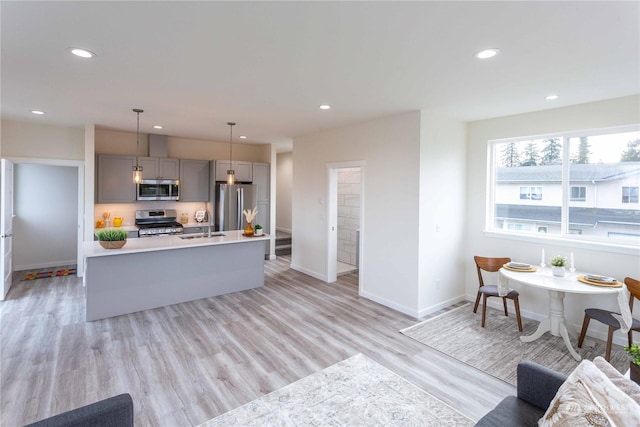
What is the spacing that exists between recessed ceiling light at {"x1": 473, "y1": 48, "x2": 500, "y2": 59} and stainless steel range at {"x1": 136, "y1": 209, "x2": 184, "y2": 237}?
5956 millimetres

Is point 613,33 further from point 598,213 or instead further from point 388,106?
point 598,213

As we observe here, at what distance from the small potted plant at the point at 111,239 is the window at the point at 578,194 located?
5852 mm

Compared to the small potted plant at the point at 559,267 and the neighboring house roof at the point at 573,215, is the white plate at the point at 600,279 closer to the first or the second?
the small potted plant at the point at 559,267

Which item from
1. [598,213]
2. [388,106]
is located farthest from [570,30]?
[598,213]

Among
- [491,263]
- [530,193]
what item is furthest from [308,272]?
[530,193]

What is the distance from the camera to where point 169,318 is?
166 inches

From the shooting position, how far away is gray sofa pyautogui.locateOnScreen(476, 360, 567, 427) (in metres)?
1.72

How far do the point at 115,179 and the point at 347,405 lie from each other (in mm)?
5836

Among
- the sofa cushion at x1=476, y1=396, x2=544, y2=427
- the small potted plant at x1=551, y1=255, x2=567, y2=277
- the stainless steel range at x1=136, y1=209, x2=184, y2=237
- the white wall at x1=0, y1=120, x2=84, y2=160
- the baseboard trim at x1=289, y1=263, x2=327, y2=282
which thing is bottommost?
the baseboard trim at x1=289, y1=263, x2=327, y2=282

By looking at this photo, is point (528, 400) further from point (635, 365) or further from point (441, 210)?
point (441, 210)

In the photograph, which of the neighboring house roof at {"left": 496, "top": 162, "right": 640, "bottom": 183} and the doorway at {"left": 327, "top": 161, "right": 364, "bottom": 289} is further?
the doorway at {"left": 327, "top": 161, "right": 364, "bottom": 289}

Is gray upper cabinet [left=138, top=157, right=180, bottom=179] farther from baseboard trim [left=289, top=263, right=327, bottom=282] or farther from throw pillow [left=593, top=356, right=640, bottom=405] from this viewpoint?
throw pillow [left=593, top=356, right=640, bottom=405]

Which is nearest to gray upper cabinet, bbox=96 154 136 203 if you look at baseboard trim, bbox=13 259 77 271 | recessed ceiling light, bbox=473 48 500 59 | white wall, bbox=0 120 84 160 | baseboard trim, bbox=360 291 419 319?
white wall, bbox=0 120 84 160

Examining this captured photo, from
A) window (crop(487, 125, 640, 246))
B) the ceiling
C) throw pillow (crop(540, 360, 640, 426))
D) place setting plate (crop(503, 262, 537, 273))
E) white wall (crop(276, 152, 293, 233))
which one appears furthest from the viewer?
white wall (crop(276, 152, 293, 233))
